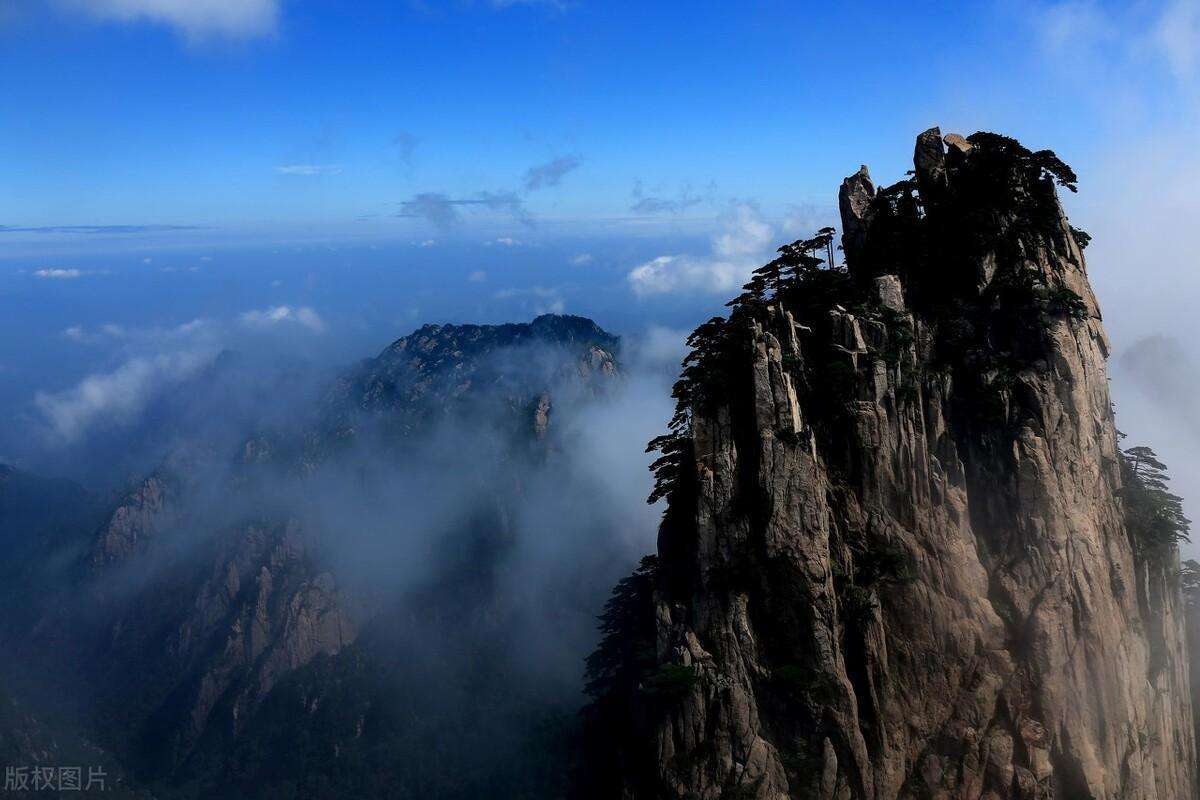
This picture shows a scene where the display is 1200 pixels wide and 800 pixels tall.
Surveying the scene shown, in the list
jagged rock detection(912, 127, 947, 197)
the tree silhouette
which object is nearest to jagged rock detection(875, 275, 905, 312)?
jagged rock detection(912, 127, 947, 197)

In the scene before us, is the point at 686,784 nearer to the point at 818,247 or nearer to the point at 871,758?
the point at 871,758

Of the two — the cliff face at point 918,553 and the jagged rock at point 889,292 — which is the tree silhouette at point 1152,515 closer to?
the cliff face at point 918,553

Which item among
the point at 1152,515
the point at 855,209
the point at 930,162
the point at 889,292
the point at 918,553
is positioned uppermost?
the point at 930,162

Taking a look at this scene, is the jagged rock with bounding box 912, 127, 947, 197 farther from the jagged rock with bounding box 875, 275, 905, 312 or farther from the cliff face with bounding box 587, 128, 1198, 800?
the jagged rock with bounding box 875, 275, 905, 312

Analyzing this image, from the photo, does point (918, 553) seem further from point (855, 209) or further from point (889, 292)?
point (855, 209)

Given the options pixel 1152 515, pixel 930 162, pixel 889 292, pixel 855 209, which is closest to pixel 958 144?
pixel 930 162

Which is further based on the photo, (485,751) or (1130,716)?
(485,751)

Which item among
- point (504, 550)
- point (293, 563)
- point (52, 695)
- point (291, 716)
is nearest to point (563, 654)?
point (504, 550)

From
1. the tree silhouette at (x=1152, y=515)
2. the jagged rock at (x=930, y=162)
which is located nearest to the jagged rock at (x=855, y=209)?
the jagged rock at (x=930, y=162)

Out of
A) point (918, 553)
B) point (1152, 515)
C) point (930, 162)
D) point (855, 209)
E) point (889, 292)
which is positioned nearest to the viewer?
point (918, 553)
